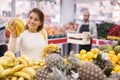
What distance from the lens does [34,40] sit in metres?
4.12

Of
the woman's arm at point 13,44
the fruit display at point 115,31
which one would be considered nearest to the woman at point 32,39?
the woman's arm at point 13,44

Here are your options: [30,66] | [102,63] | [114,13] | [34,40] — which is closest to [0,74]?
[30,66]

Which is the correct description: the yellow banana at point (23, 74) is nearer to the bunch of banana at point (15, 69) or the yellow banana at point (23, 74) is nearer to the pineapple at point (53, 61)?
the bunch of banana at point (15, 69)

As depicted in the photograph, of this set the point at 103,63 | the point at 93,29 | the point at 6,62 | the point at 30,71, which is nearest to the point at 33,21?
the point at 6,62

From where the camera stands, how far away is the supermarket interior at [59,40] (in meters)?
1.86

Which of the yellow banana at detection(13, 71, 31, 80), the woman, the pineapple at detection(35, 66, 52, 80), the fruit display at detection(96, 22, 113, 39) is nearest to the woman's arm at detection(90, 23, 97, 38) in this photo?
the fruit display at detection(96, 22, 113, 39)

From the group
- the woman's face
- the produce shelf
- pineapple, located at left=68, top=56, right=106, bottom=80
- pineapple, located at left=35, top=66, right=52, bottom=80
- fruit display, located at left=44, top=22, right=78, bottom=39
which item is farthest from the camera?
fruit display, located at left=44, top=22, right=78, bottom=39

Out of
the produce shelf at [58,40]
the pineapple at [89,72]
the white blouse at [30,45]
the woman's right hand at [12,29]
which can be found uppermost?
the woman's right hand at [12,29]

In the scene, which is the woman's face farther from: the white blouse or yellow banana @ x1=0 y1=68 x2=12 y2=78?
yellow banana @ x1=0 y1=68 x2=12 y2=78

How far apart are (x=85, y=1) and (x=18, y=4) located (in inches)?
103

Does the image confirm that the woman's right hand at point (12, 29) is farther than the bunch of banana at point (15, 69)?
Yes

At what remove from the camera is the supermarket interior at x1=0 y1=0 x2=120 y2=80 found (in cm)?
186

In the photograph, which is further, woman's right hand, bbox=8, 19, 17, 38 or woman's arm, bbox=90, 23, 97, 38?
→ woman's arm, bbox=90, 23, 97, 38

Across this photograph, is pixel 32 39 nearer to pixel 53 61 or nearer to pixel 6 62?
pixel 6 62
